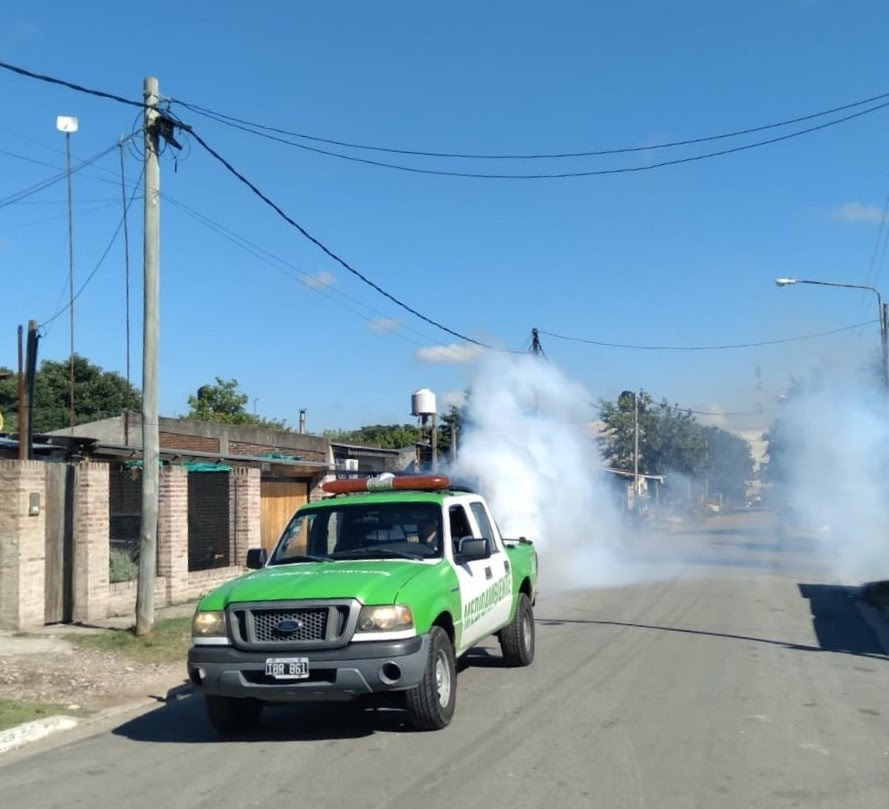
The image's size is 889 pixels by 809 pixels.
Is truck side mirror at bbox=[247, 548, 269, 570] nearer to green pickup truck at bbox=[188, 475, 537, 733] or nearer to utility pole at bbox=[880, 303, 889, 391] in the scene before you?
green pickup truck at bbox=[188, 475, 537, 733]

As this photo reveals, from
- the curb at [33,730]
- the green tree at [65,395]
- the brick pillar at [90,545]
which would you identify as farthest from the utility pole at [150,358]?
the green tree at [65,395]

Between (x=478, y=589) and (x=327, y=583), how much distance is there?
74.6 inches

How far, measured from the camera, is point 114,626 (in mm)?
13562

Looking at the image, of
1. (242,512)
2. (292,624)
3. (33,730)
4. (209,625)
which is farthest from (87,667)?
(242,512)

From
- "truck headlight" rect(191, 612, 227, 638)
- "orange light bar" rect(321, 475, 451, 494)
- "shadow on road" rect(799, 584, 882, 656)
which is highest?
"orange light bar" rect(321, 475, 451, 494)

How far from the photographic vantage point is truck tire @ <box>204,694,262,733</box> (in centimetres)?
783

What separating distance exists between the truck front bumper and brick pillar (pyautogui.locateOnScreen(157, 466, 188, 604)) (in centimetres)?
856

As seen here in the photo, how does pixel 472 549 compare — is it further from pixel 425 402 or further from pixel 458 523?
pixel 425 402

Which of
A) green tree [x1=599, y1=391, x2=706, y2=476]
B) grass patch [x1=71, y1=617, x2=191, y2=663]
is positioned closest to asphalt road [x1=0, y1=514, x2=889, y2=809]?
grass patch [x1=71, y1=617, x2=191, y2=663]

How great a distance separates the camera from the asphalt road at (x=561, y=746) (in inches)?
247

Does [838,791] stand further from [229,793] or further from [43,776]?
[43,776]

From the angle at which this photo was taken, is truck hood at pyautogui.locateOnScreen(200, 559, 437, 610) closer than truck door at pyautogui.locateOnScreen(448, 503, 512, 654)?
Yes

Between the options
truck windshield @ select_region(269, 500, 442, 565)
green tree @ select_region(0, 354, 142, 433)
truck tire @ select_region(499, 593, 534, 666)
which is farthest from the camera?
green tree @ select_region(0, 354, 142, 433)

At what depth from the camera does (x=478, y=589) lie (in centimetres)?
918
